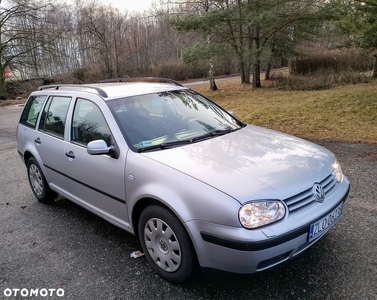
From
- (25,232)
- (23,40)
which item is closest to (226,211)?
(25,232)

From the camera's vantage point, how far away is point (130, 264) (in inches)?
114

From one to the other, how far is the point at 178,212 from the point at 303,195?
3.05 ft

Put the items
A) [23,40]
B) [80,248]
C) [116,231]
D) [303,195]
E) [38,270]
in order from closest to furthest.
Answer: [303,195]
[38,270]
[80,248]
[116,231]
[23,40]

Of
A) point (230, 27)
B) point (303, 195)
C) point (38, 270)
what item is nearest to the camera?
point (303, 195)

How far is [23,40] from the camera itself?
2233cm

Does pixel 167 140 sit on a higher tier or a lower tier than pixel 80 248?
higher

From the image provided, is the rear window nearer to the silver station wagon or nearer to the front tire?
the silver station wagon

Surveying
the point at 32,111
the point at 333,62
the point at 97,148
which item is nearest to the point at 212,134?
the point at 97,148

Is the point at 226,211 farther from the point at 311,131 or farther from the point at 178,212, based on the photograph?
the point at 311,131

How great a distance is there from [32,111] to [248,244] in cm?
377

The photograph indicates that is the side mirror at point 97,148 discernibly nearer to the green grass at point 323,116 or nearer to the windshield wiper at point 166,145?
the windshield wiper at point 166,145

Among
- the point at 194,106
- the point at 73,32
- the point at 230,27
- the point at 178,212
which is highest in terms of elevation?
the point at 73,32

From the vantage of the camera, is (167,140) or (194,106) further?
(194,106)

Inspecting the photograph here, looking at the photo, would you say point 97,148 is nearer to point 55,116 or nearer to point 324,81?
point 55,116
